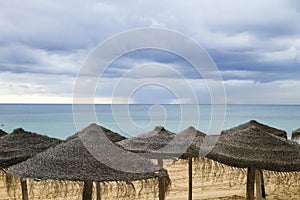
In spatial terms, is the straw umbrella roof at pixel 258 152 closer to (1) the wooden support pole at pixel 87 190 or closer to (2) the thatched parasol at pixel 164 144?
(2) the thatched parasol at pixel 164 144

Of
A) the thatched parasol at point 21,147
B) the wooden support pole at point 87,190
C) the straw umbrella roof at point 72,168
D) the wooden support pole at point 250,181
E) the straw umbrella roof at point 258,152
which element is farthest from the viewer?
the thatched parasol at point 21,147

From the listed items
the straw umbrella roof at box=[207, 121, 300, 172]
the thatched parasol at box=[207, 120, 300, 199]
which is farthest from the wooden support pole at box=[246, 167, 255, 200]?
the straw umbrella roof at box=[207, 121, 300, 172]

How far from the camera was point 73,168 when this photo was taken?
464 centimetres

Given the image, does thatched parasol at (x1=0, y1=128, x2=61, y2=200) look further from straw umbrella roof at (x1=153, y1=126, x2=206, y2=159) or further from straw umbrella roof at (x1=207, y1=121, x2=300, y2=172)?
straw umbrella roof at (x1=207, y1=121, x2=300, y2=172)

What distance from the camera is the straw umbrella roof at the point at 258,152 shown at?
582 centimetres

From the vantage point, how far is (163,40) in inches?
224

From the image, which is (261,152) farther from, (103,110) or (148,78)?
(103,110)

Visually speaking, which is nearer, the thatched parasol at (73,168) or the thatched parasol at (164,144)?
the thatched parasol at (73,168)

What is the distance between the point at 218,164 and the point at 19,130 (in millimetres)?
3455

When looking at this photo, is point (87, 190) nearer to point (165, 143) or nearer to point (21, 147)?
point (21, 147)

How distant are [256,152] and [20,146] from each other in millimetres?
3742

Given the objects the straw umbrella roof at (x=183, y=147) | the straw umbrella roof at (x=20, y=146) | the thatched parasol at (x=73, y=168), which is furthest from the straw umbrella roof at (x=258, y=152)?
the straw umbrella roof at (x=20, y=146)

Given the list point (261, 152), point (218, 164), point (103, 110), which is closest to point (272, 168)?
point (261, 152)

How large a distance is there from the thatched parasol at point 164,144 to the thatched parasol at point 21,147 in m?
1.36
